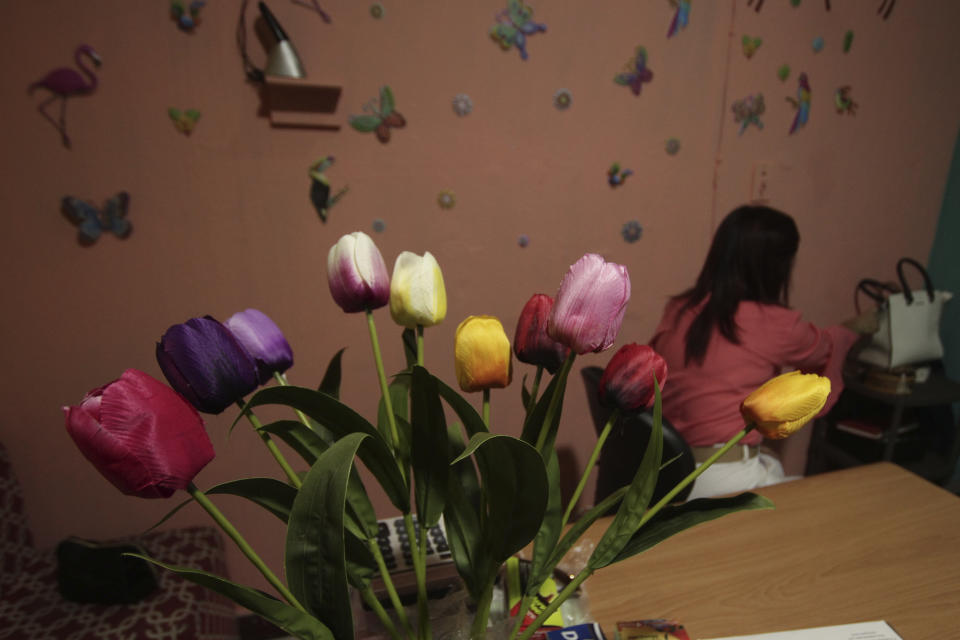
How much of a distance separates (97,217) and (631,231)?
5.32 feet

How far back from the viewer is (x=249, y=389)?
0.38 meters

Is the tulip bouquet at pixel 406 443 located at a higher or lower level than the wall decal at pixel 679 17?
lower

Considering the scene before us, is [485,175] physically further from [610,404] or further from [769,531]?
[610,404]

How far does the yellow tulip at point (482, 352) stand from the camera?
413 mm

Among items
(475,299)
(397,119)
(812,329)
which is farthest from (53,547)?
(812,329)

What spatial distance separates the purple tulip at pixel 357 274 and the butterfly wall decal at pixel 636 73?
5.03 feet

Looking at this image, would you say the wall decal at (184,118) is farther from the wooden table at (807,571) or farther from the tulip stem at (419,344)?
the wooden table at (807,571)

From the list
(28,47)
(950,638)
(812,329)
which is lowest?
(950,638)

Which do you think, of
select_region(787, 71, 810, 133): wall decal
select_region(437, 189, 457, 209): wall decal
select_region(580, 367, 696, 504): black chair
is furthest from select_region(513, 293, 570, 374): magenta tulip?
select_region(787, 71, 810, 133): wall decal

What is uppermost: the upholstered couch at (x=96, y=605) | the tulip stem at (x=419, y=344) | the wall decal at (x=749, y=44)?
the wall decal at (x=749, y=44)

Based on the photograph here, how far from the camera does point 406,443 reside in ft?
1.47

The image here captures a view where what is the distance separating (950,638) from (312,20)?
1.76 metres

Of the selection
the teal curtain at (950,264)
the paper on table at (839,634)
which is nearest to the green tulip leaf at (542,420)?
the paper on table at (839,634)

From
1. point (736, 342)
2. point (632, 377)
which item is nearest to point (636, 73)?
point (736, 342)
